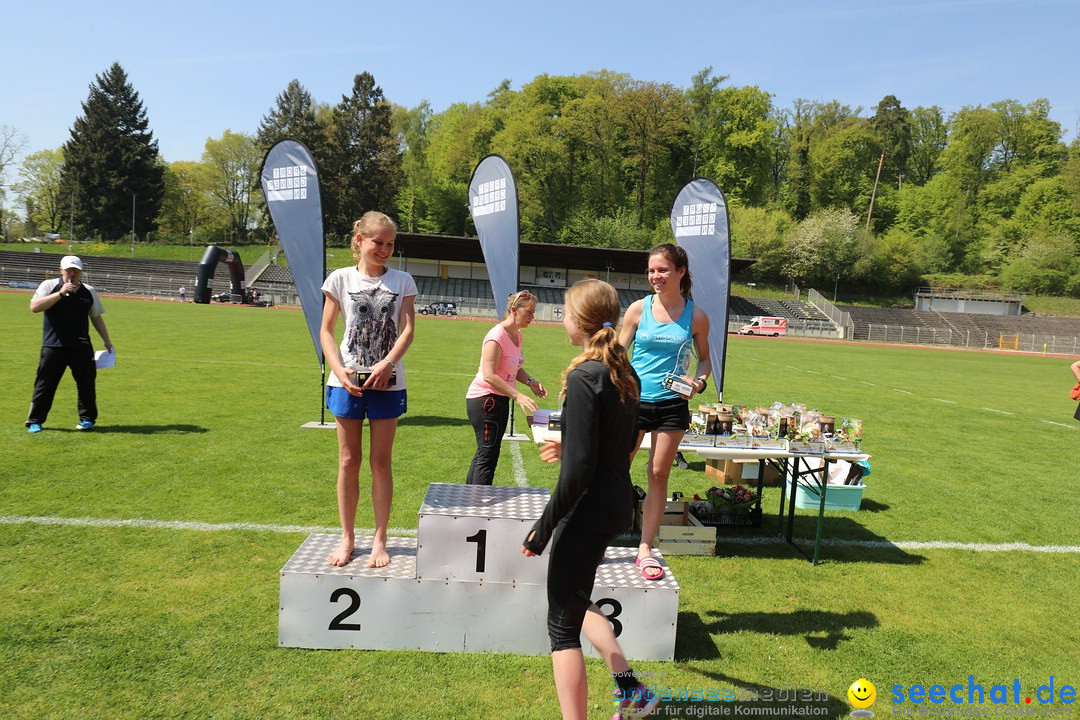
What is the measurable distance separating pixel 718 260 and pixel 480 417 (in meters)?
3.97

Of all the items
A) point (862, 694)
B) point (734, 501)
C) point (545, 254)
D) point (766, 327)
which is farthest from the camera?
point (545, 254)

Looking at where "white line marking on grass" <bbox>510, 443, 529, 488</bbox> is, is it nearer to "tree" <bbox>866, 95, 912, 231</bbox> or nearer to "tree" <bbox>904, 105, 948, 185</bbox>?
"tree" <bbox>866, 95, 912, 231</bbox>

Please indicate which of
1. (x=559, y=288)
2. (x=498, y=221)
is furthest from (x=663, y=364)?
(x=559, y=288)

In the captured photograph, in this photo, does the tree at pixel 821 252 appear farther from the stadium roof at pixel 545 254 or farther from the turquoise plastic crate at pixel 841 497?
the turquoise plastic crate at pixel 841 497

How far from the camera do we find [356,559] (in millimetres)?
3514

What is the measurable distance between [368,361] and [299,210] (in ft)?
16.4

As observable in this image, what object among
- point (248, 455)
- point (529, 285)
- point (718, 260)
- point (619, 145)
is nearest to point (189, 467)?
point (248, 455)

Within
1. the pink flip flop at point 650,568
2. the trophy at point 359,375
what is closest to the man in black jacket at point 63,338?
the trophy at point 359,375

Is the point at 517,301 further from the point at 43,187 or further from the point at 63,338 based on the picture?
the point at 43,187

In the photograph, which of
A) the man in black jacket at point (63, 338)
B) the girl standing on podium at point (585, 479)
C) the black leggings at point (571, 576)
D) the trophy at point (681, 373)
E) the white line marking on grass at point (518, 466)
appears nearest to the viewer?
the girl standing on podium at point (585, 479)

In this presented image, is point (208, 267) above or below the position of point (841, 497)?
above

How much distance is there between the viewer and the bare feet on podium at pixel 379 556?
342cm

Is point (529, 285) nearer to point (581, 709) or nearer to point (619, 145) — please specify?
point (619, 145)

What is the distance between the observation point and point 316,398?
1058 centimetres
